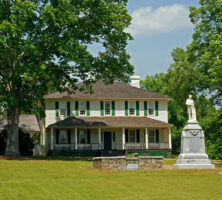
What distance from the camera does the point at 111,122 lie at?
39969 mm

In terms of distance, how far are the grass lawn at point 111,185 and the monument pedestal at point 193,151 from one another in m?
1.39

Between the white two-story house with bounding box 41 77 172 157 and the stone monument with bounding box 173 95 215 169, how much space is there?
16863 mm

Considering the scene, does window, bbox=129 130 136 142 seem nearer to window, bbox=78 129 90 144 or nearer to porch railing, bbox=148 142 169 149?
porch railing, bbox=148 142 169 149

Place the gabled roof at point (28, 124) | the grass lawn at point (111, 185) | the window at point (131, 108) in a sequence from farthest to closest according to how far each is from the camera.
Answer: the gabled roof at point (28, 124) → the window at point (131, 108) → the grass lawn at point (111, 185)

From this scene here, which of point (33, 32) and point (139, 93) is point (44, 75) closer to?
point (33, 32)

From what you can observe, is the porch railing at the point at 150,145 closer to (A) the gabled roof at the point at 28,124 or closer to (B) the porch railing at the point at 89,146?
(B) the porch railing at the point at 89,146

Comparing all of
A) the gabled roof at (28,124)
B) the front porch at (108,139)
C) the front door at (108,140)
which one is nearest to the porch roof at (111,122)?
the front porch at (108,139)

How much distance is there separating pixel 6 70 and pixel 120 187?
16.8 metres

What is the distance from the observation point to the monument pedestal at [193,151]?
21953 millimetres

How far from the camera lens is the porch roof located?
38.7 m

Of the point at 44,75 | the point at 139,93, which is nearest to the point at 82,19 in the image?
the point at 44,75

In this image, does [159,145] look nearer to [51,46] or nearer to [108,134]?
[108,134]

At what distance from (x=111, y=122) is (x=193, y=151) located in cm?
1823

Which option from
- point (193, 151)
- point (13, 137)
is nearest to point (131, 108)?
point (13, 137)
